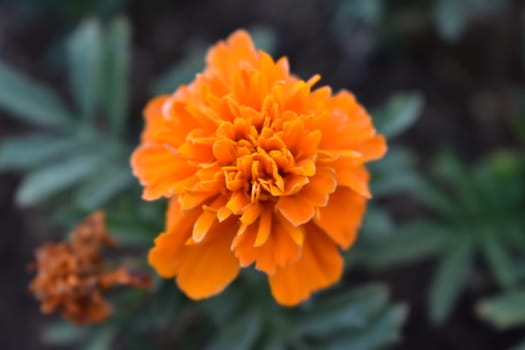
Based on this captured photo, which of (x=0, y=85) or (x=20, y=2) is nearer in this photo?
(x=0, y=85)

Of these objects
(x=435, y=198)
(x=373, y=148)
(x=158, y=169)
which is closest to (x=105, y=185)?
(x=158, y=169)

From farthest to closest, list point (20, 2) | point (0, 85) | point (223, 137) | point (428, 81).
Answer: point (428, 81), point (20, 2), point (0, 85), point (223, 137)

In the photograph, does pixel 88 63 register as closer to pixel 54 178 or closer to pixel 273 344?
pixel 54 178

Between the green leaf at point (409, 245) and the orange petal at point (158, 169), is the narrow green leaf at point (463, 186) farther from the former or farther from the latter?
the orange petal at point (158, 169)

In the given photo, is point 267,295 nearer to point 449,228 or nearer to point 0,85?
point 449,228

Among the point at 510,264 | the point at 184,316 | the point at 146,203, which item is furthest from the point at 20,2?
the point at 510,264

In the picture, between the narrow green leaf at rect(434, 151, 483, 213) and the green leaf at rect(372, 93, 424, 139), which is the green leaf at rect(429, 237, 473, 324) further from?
the green leaf at rect(372, 93, 424, 139)

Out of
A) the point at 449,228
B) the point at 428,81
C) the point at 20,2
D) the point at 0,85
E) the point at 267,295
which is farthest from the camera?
the point at 428,81

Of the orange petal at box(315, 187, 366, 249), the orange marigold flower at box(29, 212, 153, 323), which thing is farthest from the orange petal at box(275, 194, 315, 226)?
the orange marigold flower at box(29, 212, 153, 323)

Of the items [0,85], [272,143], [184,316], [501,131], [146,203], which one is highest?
[0,85]
